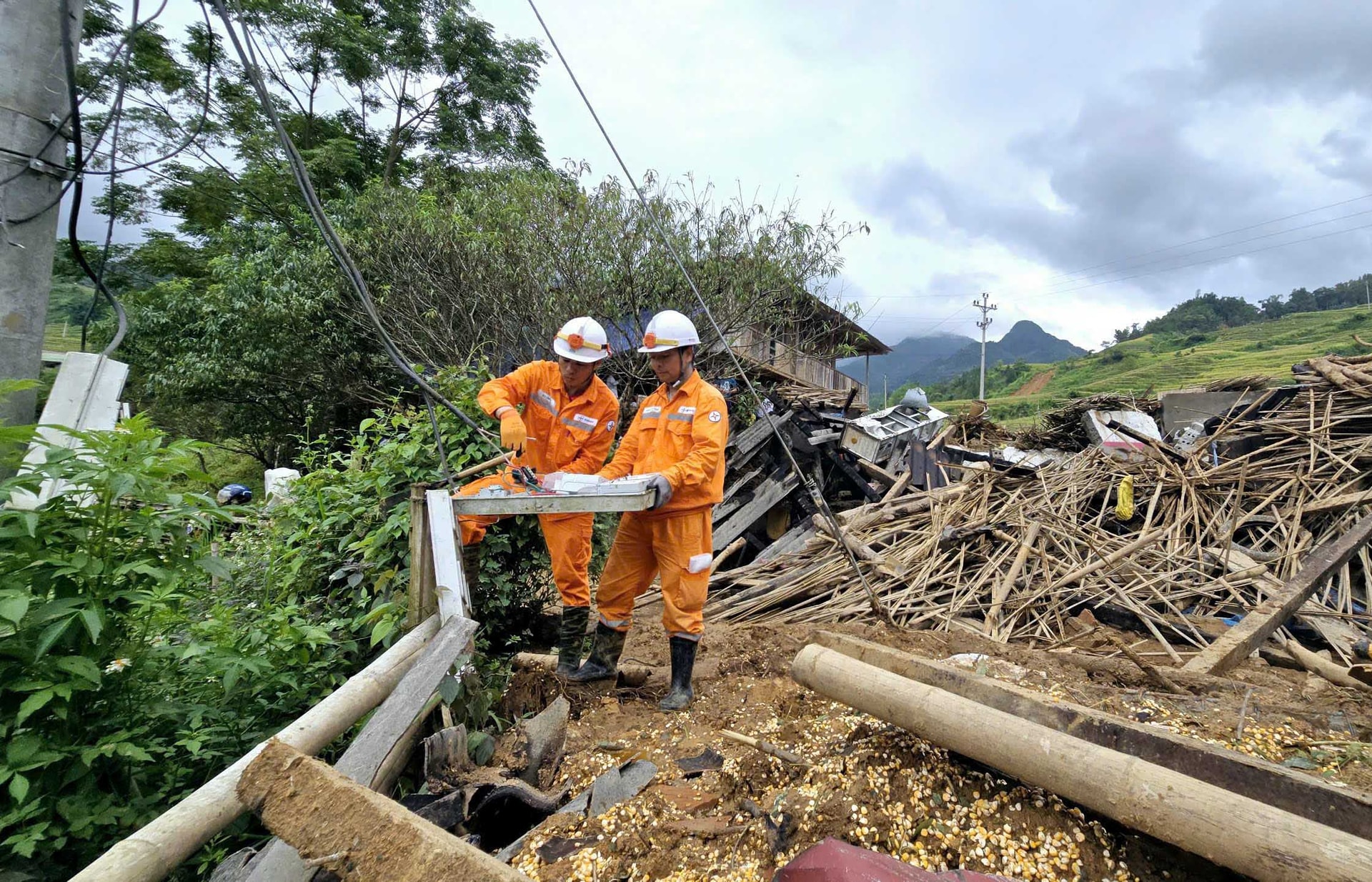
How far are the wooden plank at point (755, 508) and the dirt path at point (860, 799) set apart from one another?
16.4ft

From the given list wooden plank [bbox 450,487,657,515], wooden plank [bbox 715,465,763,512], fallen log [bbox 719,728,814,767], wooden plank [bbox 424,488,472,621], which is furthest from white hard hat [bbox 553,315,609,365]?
wooden plank [bbox 715,465,763,512]

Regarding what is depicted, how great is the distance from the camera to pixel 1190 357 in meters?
42.8

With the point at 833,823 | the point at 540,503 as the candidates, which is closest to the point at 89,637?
the point at 540,503

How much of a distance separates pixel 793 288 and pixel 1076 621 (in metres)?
6.88

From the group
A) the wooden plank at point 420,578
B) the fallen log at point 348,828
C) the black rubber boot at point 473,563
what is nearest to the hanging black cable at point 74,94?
the wooden plank at point 420,578

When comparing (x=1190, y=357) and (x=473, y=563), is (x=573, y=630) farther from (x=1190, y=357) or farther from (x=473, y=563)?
(x=1190, y=357)

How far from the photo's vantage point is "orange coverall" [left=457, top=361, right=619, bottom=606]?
154 inches

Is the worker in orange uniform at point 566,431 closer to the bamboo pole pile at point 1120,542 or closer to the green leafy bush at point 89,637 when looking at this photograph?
the green leafy bush at point 89,637

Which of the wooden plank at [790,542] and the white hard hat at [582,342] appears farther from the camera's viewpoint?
the wooden plank at [790,542]

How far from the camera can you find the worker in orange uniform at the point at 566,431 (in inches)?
152

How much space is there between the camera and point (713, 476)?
138 inches

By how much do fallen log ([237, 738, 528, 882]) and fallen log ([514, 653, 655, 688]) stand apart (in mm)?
2167

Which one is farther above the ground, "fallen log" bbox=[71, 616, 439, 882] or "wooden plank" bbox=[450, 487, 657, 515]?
"wooden plank" bbox=[450, 487, 657, 515]

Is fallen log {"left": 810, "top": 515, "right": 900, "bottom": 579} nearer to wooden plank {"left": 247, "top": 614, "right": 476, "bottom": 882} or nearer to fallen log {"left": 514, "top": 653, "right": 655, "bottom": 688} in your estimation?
fallen log {"left": 514, "top": 653, "right": 655, "bottom": 688}
